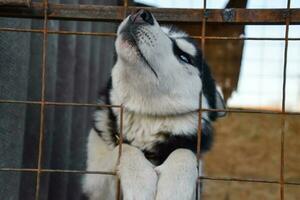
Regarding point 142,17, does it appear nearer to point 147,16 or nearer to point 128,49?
point 147,16

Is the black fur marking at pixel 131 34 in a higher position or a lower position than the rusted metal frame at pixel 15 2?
lower

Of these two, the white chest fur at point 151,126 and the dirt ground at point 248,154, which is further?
the dirt ground at point 248,154

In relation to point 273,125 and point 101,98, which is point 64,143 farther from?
point 273,125

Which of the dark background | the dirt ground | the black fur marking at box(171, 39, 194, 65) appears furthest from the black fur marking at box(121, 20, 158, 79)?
the dirt ground

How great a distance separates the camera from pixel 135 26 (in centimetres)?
336

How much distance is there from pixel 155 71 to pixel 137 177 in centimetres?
59

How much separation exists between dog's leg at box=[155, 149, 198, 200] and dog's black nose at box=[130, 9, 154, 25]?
73 cm

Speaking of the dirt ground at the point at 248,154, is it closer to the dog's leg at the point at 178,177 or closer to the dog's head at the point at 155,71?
the dog's head at the point at 155,71

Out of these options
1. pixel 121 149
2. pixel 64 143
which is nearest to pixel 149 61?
pixel 121 149

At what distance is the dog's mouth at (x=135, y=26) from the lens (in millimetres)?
3332

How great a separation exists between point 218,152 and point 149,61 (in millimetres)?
6163

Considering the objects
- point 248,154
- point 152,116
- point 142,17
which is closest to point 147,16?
point 142,17

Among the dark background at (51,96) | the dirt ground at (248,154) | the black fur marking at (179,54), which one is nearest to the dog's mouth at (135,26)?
the black fur marking at (179,54)

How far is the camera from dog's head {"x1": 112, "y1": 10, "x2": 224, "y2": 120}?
3391 mm
